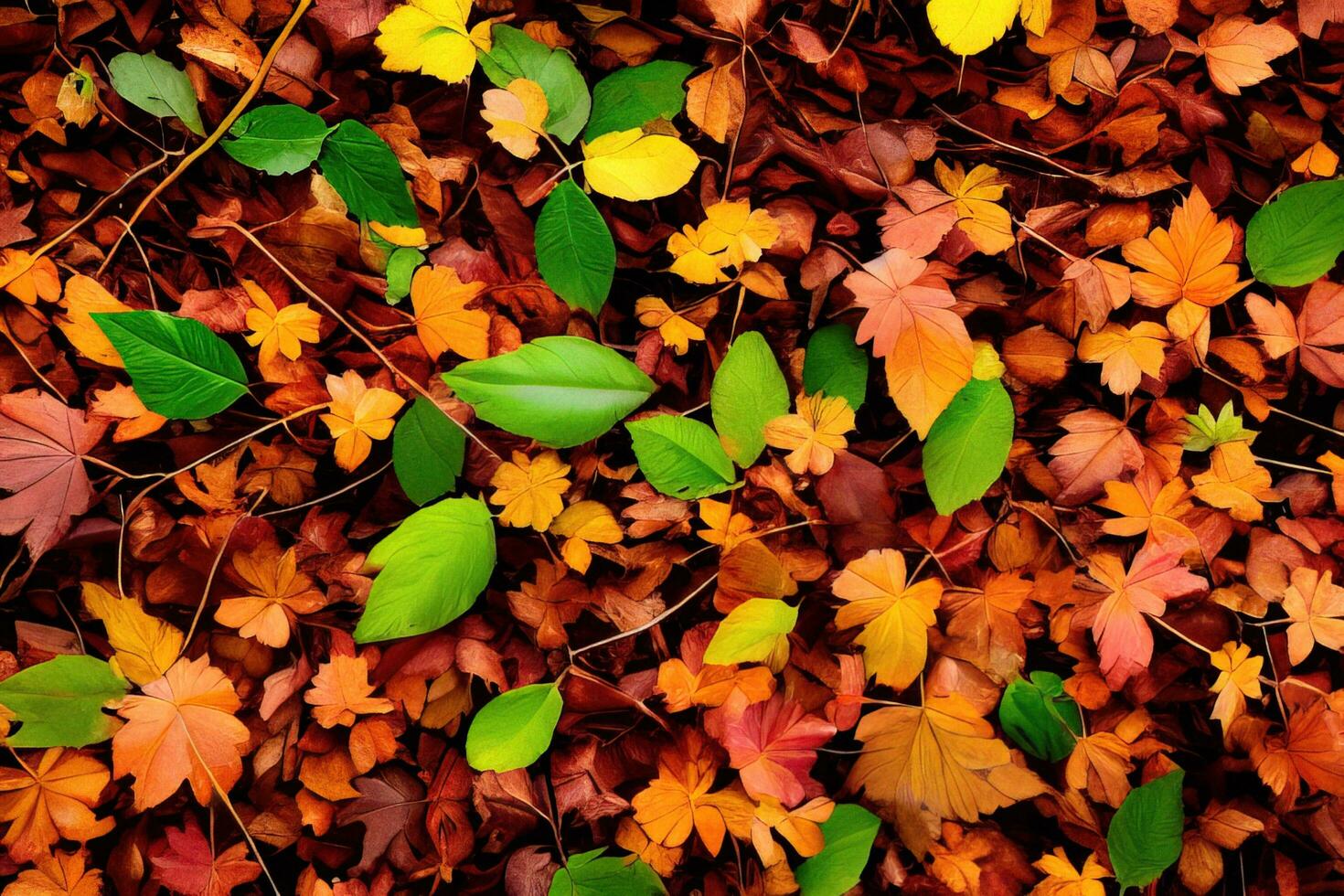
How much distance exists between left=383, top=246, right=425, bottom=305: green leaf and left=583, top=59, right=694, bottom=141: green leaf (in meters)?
0.18

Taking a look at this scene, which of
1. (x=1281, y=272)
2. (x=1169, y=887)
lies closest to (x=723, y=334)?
(x=1281, y=272)

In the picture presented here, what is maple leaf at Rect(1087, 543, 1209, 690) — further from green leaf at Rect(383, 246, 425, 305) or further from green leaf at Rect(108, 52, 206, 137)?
green leaf at Rect(108, 52, 206, 137)

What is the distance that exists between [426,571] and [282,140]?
37cm

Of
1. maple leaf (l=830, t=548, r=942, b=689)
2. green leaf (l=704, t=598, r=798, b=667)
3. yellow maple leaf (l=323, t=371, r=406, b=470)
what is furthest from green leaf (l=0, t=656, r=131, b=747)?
maple leaf (l=830, t=548, r=942, b=689)

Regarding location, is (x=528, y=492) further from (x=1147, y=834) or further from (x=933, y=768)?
(x=1147, y=834)

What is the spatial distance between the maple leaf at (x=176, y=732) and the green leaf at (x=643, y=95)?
0.55m

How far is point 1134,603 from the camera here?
2.15 feet

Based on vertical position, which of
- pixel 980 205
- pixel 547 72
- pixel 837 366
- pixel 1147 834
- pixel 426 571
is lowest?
pixel 1147 834

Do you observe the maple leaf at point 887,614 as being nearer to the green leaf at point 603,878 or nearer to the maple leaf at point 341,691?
the green leaf at point 603,878

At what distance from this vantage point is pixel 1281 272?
0.68 meters

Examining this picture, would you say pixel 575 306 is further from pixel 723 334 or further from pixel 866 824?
pixel 866 824

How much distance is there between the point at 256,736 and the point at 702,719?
14.7 inches

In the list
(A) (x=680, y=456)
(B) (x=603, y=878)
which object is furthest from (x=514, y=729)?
(A) (x=680, y=456)

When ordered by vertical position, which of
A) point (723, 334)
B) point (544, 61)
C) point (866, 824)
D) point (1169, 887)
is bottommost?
point (1169, 887)
